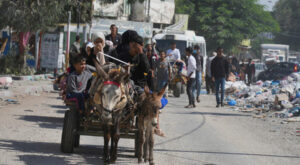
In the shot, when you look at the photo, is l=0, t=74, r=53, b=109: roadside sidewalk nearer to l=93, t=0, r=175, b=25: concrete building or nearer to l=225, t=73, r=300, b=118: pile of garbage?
l=225, t=73, r=300, b=118: pile of garbage

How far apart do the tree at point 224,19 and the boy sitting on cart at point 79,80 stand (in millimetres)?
49740

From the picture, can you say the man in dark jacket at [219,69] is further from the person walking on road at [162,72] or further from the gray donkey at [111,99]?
the gray donkey at [111,99]

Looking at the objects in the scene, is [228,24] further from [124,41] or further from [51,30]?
[124,41]

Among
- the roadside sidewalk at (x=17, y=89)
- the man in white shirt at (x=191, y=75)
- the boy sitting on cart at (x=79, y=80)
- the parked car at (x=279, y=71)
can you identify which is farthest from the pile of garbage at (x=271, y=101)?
the parked car at (x=279, y=71)

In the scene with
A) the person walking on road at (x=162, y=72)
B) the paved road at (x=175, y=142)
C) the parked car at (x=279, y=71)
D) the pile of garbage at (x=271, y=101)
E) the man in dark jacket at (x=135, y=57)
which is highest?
the man in dark jacket at (x=135, y=57)

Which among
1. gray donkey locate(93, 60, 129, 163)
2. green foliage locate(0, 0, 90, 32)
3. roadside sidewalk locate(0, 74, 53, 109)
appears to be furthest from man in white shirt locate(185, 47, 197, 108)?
gray donkey locate(93, 60, 129, 163)

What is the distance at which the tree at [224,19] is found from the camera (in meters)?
59.0

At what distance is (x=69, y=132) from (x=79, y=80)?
3.56 ft

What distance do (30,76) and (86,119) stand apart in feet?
55.3

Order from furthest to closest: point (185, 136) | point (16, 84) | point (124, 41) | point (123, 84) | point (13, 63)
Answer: point (13, 63), point (16, 84), point (185, 136), point (124, 41), point (123, 84)

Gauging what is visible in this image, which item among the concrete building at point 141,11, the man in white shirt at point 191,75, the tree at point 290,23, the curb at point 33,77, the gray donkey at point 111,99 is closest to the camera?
the gray donkey at point 111,99

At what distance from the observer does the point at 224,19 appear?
58.5 meters

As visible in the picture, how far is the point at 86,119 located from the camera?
8.44 meters

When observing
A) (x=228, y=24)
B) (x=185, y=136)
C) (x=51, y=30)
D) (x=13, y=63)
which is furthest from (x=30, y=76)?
(x=228, y=24)
